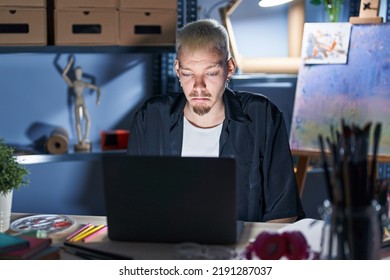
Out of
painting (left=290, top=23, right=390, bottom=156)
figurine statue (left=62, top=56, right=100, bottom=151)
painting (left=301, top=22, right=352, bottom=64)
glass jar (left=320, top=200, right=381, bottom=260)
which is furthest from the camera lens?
figurine statue (left=62, top=56, right=100, bottom=151)

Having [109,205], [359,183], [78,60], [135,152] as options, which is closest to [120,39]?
[78,60]

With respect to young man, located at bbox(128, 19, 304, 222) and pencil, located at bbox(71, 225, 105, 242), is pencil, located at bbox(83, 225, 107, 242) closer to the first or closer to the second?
pencil, located at bbox(71, 225, 105, 242)

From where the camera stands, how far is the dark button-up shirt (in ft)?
5.77

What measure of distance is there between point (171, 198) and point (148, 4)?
5.66ft

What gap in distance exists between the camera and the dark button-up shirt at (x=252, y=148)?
176cm

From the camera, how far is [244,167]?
1.77 m

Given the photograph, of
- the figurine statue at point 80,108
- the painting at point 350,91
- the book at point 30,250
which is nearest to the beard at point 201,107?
the book at point 30,250

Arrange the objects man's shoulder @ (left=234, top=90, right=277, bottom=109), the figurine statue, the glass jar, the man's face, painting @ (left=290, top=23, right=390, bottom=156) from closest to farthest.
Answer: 1. the glass jar
2. the man's face
3. man's shoulder @ (left=234, top=90, right=277, bottom=109)
4. painting @ (left=290, top=23, right=390, bottom=156)
5. the figurine statue

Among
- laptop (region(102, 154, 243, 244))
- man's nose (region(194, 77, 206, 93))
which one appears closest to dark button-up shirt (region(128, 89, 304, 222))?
man's nose (region(194, 77, 206, 93))

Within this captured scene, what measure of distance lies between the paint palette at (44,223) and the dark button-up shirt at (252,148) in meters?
0.39

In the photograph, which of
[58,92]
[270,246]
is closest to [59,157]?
[58,92]

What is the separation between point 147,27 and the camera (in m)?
2.79

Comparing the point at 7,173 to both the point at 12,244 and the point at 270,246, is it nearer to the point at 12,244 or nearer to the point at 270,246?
the point at 12,244

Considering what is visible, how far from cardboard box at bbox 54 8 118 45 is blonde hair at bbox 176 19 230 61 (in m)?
1.08
